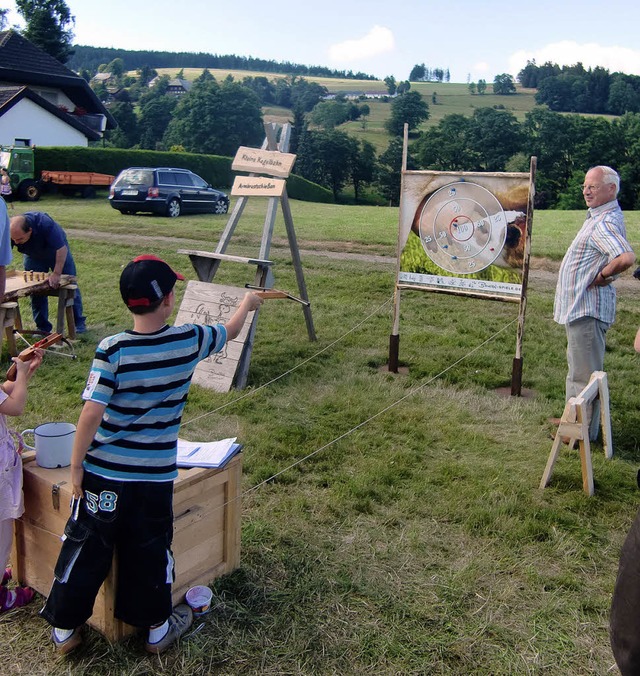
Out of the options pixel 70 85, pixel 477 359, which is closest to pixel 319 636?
pixel 477 359

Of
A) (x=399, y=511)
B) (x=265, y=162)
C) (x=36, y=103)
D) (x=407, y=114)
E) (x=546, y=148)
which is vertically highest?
(x=407, y=114)

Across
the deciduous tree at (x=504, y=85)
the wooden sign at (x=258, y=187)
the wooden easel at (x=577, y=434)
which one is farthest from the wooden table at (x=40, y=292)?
the deciduous tree at (x=504, y=85)

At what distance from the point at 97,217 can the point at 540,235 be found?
11.1 m

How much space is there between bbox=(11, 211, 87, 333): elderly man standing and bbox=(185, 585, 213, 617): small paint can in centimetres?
498

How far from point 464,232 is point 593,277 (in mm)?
1707

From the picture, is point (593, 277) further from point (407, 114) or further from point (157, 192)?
point (407, 114)

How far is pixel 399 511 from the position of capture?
A: 436 centimetres

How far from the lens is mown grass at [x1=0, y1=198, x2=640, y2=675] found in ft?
10.2

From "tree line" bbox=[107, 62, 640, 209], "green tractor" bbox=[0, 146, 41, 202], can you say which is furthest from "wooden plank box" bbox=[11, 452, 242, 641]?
"tree line" bbox=[107, 62, 640, 209]

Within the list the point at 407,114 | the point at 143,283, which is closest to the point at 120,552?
the point at 143,283

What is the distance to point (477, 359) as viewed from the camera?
745 centimetres

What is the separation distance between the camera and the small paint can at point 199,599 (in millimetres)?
3256

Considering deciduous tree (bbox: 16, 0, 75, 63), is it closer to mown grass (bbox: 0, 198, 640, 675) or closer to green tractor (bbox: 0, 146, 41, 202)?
green tractor (bbox: 0, 146, 41, 202)

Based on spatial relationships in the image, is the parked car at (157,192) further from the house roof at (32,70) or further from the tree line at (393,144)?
the tree line at (393,144)
